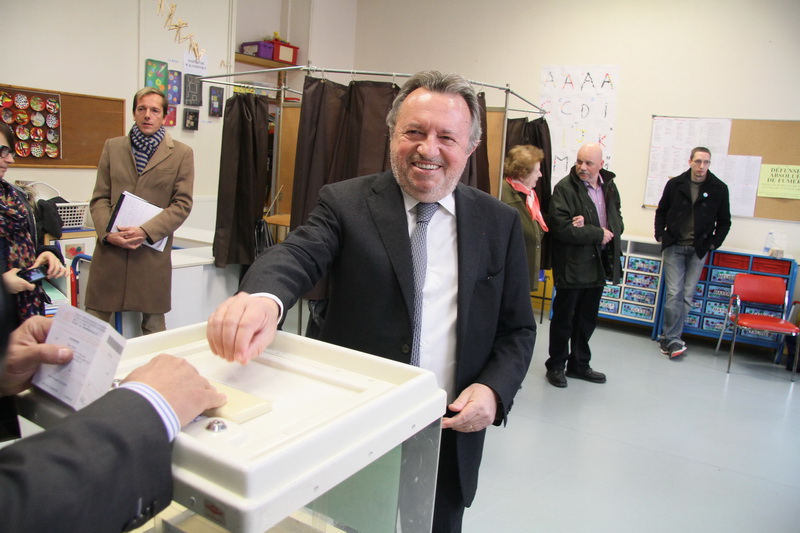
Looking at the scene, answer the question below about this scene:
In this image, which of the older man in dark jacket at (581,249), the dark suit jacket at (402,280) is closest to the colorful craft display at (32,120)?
the older man in dark jacket at (581,249)

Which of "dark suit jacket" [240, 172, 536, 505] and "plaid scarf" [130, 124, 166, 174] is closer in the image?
"dark suit jacket" [240, 172, 536, 505]

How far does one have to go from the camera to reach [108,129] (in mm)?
5156

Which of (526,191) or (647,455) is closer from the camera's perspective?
(647,455)

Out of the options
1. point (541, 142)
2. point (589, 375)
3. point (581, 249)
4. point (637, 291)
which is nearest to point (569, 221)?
point (581, 249)

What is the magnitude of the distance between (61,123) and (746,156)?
5.89 metres

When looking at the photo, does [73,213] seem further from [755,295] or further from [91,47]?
[755,295]

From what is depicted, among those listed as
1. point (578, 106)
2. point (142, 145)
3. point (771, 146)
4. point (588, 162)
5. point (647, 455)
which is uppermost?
point (578, 106)

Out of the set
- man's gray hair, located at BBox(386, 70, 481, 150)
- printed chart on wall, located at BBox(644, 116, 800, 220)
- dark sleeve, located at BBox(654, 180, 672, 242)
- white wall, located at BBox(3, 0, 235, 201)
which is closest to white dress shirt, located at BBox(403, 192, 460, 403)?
man's gray hair, located at BBox(386, 70, 481, 150)

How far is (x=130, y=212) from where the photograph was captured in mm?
3076

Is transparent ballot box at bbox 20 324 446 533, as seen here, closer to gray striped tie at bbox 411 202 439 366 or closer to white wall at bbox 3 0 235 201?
gray striped tie at bbox 411 202 439 366

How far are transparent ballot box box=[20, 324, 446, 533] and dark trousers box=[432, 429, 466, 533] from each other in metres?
0.37

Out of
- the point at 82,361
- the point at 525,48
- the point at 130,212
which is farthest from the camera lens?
the point at 525,48

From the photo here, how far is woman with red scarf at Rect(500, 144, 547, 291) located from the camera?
3.95 metres

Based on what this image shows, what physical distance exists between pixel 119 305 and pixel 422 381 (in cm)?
269
